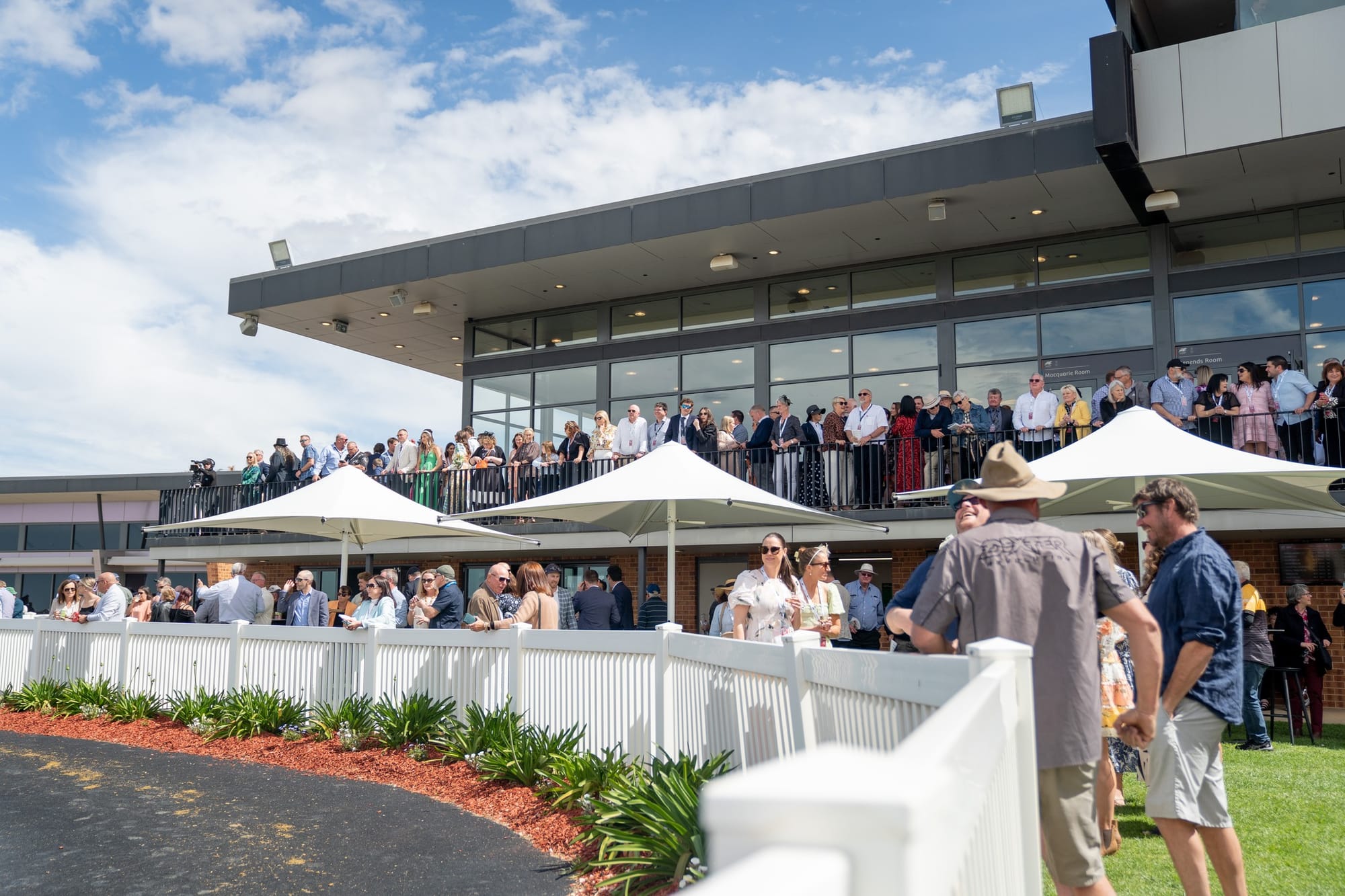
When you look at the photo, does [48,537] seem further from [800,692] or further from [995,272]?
[800,692]

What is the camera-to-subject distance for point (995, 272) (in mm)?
18781

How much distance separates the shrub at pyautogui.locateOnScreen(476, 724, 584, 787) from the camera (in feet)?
29.6

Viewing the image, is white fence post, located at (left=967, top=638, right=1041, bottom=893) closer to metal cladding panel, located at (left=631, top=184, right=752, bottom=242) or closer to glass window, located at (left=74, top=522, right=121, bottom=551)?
metal cladding panel, located at (left=631, top=184, right=752, bottom=242)

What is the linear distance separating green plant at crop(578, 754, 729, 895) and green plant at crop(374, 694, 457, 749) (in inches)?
132

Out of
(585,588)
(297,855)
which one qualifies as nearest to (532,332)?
(585,588)

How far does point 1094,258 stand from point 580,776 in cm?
1332

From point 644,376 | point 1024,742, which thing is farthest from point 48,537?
point 1024,742

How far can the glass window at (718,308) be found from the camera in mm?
20969

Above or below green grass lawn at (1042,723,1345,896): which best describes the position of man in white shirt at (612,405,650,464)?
above

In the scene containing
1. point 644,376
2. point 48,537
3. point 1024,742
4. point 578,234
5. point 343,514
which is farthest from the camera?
point 48,537

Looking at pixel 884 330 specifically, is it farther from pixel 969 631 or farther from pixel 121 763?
pixel 969 631

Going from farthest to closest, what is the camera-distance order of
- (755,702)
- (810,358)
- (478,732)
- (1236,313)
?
(810,358)
(1236,313)
(478,732)
(755,702)

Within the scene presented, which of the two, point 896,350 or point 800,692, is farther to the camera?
point 896,350

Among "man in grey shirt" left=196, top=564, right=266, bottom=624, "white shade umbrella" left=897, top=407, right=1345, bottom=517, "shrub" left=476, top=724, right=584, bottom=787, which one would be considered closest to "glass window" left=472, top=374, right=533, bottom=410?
"man in grey shirt" left=196, top=564, right=266, bottom=624
